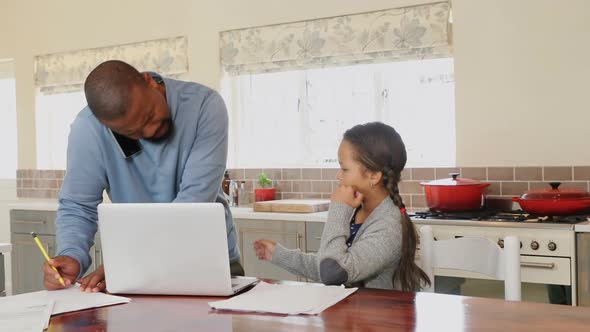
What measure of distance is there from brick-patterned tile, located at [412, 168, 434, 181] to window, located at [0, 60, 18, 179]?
3436 millimetres

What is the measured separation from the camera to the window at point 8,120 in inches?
223

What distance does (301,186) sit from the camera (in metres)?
4.35

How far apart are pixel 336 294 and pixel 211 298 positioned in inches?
11.8

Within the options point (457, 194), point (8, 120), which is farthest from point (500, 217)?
point (8, 120)

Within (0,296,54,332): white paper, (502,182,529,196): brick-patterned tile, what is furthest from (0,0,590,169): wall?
(0,296,54,332): white paper

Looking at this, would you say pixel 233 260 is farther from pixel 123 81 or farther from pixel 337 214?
pixel 123 81

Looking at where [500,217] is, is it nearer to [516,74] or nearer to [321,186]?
[516,74]

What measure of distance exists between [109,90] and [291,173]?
8.85 ft

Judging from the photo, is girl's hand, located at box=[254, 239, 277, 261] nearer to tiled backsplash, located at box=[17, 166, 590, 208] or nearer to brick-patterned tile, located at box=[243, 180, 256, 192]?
tiled backsplash, located at box=[17, 166, 590, 208]

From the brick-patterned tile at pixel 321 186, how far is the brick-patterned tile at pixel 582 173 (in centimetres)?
142

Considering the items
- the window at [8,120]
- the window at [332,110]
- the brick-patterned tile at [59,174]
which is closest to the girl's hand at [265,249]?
the window at [332,110]

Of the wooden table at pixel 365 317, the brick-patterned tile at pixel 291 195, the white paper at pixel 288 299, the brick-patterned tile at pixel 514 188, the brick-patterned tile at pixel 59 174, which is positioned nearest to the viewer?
the wooden table at pixel 365 317

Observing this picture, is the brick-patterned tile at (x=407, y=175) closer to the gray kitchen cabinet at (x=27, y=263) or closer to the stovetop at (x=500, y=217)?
the stovetop at (x=500, y=217)

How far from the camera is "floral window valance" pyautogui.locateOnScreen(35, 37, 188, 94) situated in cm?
475
